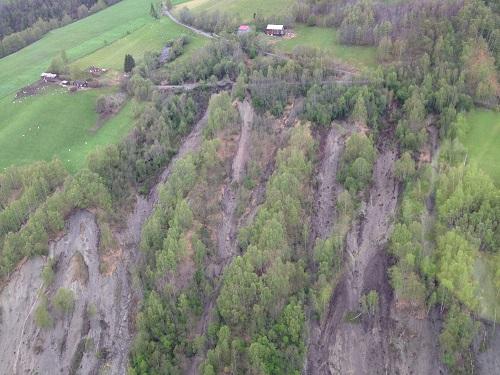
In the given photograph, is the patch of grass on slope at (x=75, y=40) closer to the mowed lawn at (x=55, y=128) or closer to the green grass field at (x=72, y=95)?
the green grass field at (x=72, y=95)

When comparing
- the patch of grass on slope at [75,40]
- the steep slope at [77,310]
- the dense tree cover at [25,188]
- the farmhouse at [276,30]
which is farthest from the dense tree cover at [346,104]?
the patch of grass on slope at [75,40]

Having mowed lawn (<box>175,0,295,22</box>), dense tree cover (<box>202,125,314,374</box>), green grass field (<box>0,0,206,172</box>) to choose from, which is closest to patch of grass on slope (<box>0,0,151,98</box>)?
green grass field (<box>0,0,206,172</box>)

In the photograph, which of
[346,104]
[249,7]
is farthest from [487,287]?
[249,7]

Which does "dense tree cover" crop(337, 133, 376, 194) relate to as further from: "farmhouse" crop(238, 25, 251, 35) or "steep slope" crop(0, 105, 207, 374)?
"farmhouse" crop(238, 25, 251, 35)

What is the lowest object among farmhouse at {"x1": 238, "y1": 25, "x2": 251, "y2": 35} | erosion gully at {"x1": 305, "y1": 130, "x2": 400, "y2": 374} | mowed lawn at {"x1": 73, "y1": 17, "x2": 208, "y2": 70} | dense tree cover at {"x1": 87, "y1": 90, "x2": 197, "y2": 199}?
erosion gully at {"x1": 305, "y1": 130, "x2": 400, "y2": 374}

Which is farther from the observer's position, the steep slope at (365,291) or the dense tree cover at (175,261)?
the steep slope at (365,291)

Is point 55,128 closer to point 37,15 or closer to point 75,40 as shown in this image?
point 75,40

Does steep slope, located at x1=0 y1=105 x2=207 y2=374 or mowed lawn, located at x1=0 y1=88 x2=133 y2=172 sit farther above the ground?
mowed lawn, located at x1=0 y1=88 x2=133 y2=172
